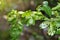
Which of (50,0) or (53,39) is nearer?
(53,39)

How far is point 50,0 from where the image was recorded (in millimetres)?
2066

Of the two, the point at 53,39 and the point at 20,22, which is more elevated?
the point at 20,22

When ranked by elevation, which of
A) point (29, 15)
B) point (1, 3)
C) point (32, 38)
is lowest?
point (32, 38)

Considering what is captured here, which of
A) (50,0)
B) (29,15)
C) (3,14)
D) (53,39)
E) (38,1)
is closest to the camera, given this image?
(29,15)

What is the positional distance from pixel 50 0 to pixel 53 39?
1.37 ft

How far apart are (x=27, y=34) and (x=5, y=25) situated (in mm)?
301

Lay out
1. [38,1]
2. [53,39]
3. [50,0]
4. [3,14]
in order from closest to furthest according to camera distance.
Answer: [53,39], [50,0], [38,1], [3,14]

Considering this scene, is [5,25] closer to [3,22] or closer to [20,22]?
[3,22]

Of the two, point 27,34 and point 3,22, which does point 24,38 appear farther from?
point 3,22

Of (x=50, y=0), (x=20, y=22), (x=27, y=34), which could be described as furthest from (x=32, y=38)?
(x=20, y=22)

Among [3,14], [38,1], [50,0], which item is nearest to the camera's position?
[50,0]

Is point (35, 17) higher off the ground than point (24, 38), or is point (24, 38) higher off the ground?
point (35, 17)

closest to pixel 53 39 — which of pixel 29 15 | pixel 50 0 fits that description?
pixel 50 0

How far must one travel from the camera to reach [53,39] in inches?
76.1
